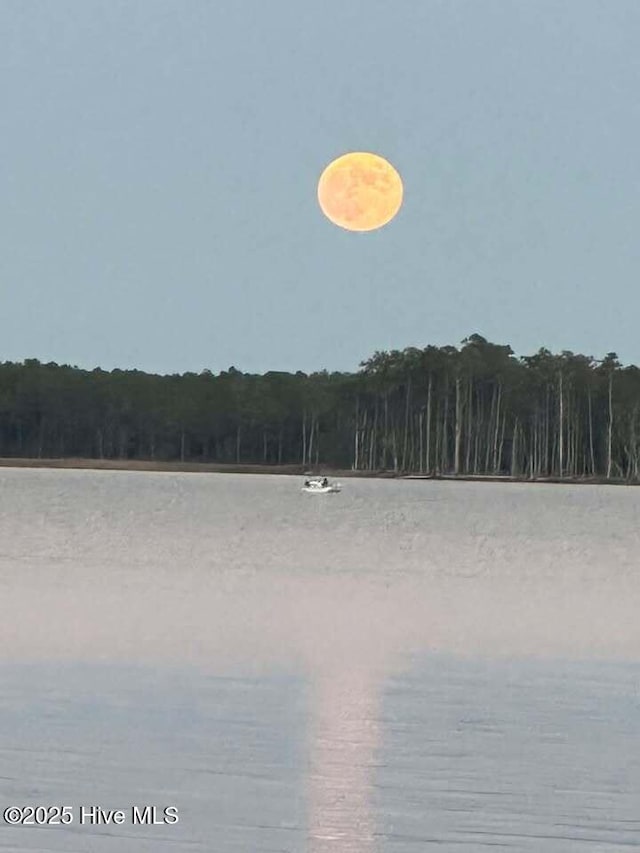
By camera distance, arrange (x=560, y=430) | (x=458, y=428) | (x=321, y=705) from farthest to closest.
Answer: (x=458, y=428), (x=560, y=430), (x=321, y=705)

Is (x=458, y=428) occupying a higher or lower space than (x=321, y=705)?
higher

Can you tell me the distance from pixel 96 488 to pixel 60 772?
15592cm

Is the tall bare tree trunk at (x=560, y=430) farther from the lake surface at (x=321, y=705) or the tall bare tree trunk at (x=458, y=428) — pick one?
→ the lake surface at (x=321, y=705)

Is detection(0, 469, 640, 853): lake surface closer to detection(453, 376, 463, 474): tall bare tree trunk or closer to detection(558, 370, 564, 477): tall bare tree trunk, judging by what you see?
detection(558, 370, 564, 477): tall bare tree trunk

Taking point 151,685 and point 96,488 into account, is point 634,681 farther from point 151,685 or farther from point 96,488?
point 96,488

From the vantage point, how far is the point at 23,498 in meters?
135

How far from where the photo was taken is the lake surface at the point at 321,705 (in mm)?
16234

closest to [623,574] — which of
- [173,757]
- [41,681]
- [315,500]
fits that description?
[41,681]

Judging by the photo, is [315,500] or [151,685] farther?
[315,500]

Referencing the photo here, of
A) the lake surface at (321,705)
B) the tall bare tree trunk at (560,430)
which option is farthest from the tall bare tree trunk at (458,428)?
the lake surface at (321,705)

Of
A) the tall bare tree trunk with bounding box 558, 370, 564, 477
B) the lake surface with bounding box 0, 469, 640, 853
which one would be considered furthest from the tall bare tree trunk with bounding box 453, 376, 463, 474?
the lake surface with bounding box 0, 469, 640, 853

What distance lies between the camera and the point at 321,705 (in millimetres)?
23094

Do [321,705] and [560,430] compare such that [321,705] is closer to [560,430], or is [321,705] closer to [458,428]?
[560,430]

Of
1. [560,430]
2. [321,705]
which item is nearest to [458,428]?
[560,430]
